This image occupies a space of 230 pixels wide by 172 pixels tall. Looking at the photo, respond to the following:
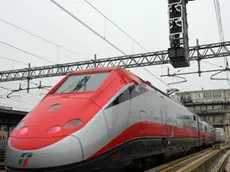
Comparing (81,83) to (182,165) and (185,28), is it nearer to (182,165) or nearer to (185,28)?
(182,165)

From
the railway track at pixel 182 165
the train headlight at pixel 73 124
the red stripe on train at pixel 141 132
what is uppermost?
the train headlight at pixel 73 124

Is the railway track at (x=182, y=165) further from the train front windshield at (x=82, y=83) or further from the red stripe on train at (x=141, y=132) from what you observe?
the train front windshield at (x=82, y=83)

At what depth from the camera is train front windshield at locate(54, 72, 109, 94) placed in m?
7.09

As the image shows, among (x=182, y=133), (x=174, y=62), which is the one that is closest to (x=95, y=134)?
(x=182, y=133)

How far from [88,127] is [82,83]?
2149 mm

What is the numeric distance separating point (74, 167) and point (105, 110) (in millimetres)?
1462

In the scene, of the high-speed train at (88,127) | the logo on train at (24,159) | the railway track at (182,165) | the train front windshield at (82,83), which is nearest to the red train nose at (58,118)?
the high-speed train at (88,127)

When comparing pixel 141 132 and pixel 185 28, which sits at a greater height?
pixel 185 28

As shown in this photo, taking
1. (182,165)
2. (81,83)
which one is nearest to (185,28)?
(182,165)

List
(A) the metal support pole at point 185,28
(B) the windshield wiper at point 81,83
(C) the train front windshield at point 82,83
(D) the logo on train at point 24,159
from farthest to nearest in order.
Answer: (A) the metal support pole at point 185,28 → (B) the windshield wiper at point 81,83 → (C) the train front windshield at point 82,83 → (D) the logo on train at point 24,159

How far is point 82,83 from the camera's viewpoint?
7395 millimetres

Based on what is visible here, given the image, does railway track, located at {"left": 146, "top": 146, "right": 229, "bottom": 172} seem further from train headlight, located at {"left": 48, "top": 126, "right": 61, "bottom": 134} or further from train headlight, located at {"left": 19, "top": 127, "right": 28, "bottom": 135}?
train headlight, located at {"left": 19, "top": 127, "right": 28, "bottom": 135}

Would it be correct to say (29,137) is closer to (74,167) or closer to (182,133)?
(74,167)

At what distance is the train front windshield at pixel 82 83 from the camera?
23.2 feet
